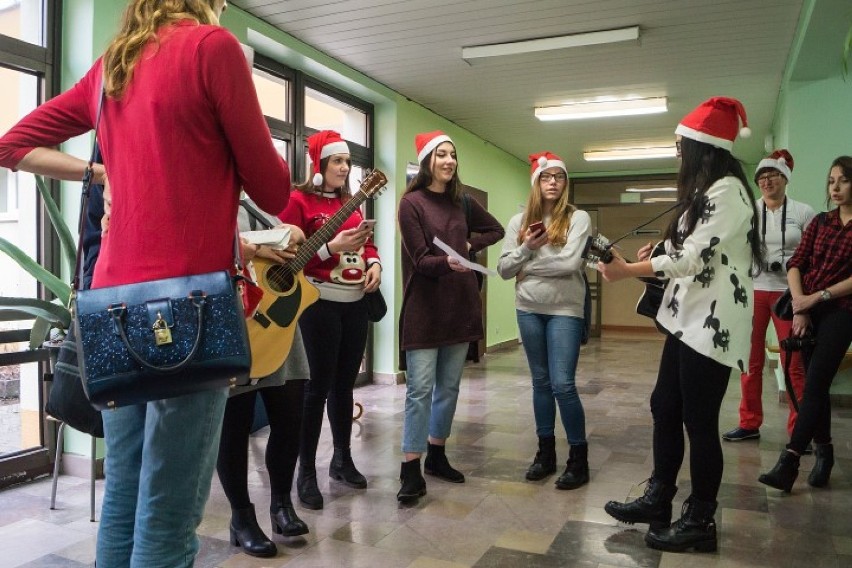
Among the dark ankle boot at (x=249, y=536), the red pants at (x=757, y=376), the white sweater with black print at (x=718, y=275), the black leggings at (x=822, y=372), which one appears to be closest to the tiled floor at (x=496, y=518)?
the dark ankle boot at (x=249, y=536)

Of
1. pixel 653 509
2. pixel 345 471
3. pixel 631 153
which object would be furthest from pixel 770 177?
pixel 631 153

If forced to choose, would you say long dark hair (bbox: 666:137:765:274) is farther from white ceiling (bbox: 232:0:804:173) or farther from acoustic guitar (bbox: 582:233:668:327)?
white ceiling (bbox: 232:0:804:173)

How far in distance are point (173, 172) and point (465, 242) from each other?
202cm

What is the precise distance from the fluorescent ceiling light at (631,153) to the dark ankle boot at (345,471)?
7.20 metres

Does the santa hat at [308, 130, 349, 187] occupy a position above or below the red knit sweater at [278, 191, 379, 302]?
above

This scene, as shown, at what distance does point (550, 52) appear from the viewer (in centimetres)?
507

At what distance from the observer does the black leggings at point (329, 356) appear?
8.78 feet

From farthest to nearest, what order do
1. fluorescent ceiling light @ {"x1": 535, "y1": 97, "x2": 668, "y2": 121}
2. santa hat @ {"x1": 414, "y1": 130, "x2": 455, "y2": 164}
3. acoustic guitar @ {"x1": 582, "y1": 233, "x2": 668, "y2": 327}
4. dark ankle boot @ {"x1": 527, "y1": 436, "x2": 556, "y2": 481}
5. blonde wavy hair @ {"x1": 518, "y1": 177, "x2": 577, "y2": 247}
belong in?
Result: fluorescent ceiling light @ {"x1": 535, "y1": 97, "x2": 668, "y2": 121}
dark ankle boot @ {"x1": 527, "y1": 436, "x2": 556, "y2": 481}
blonde wavy hair @ {"x1": 518, "y1": 177, "x2": 577, "y2": 247}
santa hat @ {"x1": 414, "y1": 130, "x2": 455, "y2": 164}
acoustic guitar @ {"x1": 582, "y1": 233, "x2": 668, "y2": 327}

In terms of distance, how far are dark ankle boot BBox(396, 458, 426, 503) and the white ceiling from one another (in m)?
2.82

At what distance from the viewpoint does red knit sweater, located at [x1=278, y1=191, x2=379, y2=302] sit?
8.86ft

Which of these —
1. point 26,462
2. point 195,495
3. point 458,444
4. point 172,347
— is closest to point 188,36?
point 172,347

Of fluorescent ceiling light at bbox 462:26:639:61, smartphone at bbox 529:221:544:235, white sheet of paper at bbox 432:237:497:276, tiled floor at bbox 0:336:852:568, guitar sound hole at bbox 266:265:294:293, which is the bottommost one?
tiled floor at bbox 0:336:852:568

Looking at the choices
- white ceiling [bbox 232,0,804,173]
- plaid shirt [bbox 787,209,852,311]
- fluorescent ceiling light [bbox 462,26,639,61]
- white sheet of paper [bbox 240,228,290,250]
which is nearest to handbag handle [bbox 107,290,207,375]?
white sheet of paper [bbox 240,228,290,250]

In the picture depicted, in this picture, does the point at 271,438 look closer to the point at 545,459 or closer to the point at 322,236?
the point at 322,236
